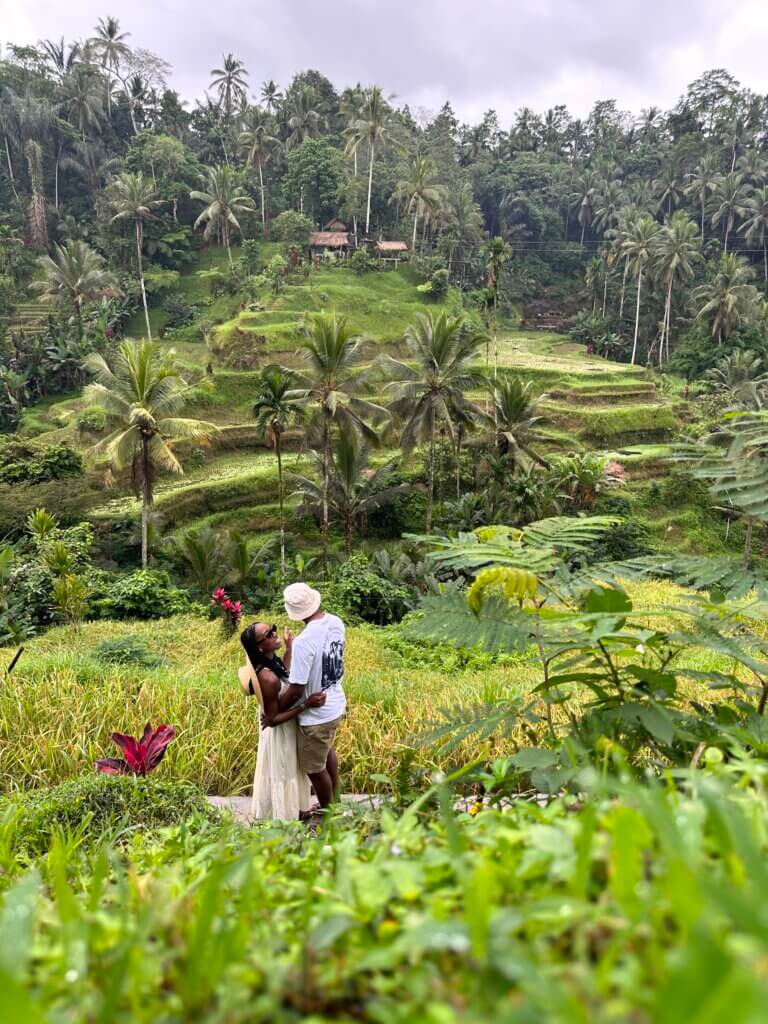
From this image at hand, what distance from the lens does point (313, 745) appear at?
3.26m

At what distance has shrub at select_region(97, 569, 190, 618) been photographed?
41.1ft

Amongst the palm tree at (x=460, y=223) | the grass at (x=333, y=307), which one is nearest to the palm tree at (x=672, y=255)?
the palm tree at (x=460, y=223)

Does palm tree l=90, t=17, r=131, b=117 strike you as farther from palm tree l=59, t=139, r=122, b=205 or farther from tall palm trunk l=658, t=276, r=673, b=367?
tall palm trunk l=658, t=276, r=673, b=367

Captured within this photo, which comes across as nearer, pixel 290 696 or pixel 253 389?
pixel 290 696

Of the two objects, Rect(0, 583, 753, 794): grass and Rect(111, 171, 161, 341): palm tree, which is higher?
Rect(111, 171, 161, 341): palm tree

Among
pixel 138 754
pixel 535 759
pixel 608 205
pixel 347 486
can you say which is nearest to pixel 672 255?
pixel 608 205

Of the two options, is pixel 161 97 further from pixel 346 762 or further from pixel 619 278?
pixel 346 762

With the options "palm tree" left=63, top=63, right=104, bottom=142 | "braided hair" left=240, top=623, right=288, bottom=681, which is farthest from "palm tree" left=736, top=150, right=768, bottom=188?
"braided hair" left=240, top=623, right=288, bottom=681

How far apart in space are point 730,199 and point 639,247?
1169cm

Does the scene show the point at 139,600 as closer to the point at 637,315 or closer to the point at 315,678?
the point at 315,678

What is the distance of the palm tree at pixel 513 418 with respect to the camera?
745 inches

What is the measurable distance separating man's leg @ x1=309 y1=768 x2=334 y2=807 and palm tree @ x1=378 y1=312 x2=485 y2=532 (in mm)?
14505

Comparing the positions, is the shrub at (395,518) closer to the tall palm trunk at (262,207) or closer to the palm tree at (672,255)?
the palm tree at (672,255)

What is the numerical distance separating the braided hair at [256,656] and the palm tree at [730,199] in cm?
4821
